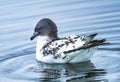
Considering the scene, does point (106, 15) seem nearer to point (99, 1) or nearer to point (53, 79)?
point (99, 1)

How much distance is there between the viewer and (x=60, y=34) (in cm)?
1797

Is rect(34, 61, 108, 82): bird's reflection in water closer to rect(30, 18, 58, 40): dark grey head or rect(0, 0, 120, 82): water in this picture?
rect(0, 0, 120, 82): water

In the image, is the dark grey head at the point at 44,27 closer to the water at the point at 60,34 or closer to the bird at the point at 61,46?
the bird at the point at 61,46

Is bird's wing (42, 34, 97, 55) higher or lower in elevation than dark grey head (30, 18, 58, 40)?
lower

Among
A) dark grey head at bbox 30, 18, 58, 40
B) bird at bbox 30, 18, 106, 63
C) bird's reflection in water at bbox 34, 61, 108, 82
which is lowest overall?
bird's reflection in water at bbox 34, 61, 108, 82

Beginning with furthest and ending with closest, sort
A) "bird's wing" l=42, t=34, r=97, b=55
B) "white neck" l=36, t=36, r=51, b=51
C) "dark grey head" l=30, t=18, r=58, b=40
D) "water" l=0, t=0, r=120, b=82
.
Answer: "dark grey head" l=30, t=18, r=58, b=40
"white neck" l=36, t=36, r=51, b=51
"bird's wing" l=42, t=34, r=97, b=55
"water" l=0, t=0, r=120, b=82

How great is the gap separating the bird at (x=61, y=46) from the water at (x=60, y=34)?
7.0 inches

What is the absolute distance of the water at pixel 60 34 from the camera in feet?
47.4

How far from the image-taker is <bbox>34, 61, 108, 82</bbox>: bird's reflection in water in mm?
14039

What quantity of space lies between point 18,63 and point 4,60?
1.87 feet

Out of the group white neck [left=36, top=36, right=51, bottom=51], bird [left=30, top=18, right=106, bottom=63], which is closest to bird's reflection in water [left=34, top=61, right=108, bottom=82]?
bird [left=30, top=18, right=106, bottom=63]

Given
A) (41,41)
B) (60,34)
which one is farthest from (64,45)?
(60,34)

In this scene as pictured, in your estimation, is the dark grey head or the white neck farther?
the dark grey head

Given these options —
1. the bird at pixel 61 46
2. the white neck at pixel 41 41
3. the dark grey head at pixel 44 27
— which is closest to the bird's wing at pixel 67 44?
the bird at pixel 61 46
